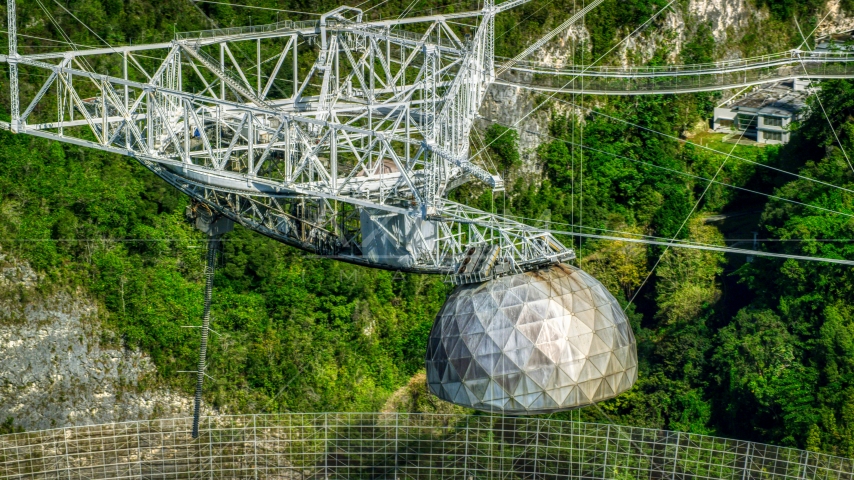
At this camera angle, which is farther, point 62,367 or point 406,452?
point 62,367

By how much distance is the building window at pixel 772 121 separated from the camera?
8344 cm

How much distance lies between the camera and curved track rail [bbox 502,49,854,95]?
82.9 metres

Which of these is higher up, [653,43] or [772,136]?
[653,43]

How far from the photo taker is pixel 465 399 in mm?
54875

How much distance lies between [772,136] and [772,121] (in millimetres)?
615

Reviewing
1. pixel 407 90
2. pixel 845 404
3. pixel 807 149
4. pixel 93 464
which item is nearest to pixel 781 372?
pixel 845 404

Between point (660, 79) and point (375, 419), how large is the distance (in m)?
Result: 22.3

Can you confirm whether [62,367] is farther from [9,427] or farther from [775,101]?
[775,101]

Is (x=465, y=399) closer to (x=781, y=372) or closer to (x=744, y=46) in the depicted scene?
(x=781, y=372)

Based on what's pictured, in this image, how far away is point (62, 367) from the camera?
74875 mm

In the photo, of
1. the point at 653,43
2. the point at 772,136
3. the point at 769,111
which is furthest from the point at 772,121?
the point at 653,43

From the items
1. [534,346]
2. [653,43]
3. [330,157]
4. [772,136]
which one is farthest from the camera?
[653,43]

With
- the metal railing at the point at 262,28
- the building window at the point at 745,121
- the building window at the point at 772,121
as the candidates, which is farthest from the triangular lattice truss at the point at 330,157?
the building window at the point at 745,121

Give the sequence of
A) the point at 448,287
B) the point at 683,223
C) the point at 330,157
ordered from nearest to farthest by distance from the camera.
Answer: the point at 330,157 → the point at 448,287 → the point at 683,223
